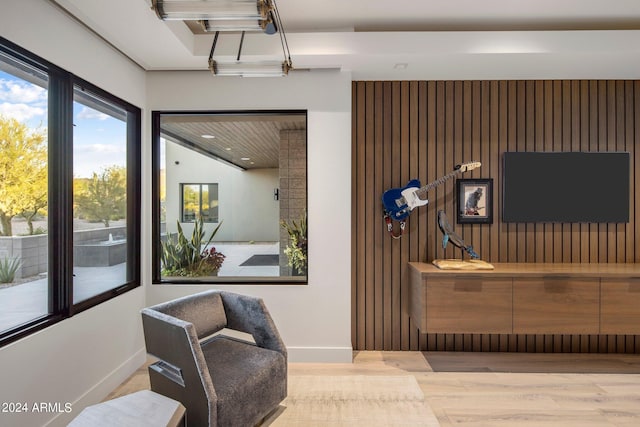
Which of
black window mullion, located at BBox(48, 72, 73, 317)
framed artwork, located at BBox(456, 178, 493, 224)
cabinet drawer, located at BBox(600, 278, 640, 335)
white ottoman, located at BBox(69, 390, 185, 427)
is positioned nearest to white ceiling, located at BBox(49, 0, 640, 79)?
black window mullion, located at BBox(48, 72, 73, 317)

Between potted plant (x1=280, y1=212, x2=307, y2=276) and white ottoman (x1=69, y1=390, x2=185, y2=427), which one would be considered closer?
white ottoman (x1=69, y1=390, x2=185, y2=427)

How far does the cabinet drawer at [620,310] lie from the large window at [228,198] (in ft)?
7.97

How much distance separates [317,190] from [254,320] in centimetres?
128

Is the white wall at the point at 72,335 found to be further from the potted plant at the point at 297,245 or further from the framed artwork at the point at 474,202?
the framed artwork at the point at 474,202

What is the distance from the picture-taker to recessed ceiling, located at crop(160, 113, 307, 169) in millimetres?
3314

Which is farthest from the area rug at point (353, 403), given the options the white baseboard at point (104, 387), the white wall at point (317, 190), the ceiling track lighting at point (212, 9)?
the ceiling track lighting at point (212, 9)

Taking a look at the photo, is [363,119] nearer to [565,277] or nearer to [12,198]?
[565,277]

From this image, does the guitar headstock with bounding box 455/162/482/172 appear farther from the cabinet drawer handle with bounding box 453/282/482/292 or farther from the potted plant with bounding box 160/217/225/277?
the potted plant with bounding box 160/217/225/277

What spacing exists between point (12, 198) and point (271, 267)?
191 cm

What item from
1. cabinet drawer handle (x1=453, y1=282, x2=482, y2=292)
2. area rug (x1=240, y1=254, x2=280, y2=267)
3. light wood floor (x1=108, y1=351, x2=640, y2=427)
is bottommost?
light wood floor (x1=108, y1=351, x2=640, y2=427)

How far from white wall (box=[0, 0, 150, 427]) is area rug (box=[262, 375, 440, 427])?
123 cm

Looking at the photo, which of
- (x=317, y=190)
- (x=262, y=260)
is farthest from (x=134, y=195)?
(x=317, y=190)

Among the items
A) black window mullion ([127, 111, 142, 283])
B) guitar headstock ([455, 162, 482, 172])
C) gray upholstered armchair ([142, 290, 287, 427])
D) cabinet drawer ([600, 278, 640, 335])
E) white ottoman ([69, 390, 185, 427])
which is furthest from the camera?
guitar headstock ([455, 162, 482, 172])

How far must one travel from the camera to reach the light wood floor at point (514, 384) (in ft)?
7.86
